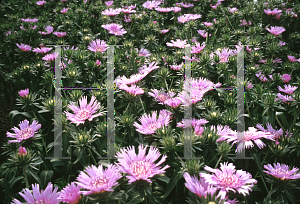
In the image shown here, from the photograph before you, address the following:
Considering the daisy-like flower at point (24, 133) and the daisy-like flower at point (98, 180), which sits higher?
the daisy-like flower at point (24, 133)

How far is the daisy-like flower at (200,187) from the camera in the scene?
948mm

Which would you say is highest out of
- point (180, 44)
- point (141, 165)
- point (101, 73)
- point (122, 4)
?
point (122, 4)

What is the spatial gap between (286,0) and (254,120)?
2329mm

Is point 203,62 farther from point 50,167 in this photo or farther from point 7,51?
point 7,51

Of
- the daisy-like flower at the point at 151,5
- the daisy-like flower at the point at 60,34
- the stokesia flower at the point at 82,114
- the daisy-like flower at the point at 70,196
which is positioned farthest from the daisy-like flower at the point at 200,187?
the daisy-like flower at the point at 151,5

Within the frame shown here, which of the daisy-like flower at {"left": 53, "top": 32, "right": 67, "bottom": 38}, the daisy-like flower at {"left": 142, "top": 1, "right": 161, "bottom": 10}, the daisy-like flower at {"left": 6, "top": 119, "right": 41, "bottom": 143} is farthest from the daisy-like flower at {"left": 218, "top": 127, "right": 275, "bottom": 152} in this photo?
the daisy-like flower at {"left": 142, "top": 1, "right": 161, "bottom": 10}

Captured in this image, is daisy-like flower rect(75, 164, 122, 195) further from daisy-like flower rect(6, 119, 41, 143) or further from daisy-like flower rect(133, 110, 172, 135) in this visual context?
daisy-like flower rect(6, 119, 41, 143)

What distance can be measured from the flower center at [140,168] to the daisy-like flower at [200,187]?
14cm

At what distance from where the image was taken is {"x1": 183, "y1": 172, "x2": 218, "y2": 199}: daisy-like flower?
95cm

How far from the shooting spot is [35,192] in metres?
0.98

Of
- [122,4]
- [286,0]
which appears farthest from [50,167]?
[286,0]

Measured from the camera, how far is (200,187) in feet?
3.16

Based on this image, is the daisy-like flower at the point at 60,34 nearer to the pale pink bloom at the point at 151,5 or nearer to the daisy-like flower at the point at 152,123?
the pale pink bloom at the point at 151,5

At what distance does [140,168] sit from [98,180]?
152 mm
